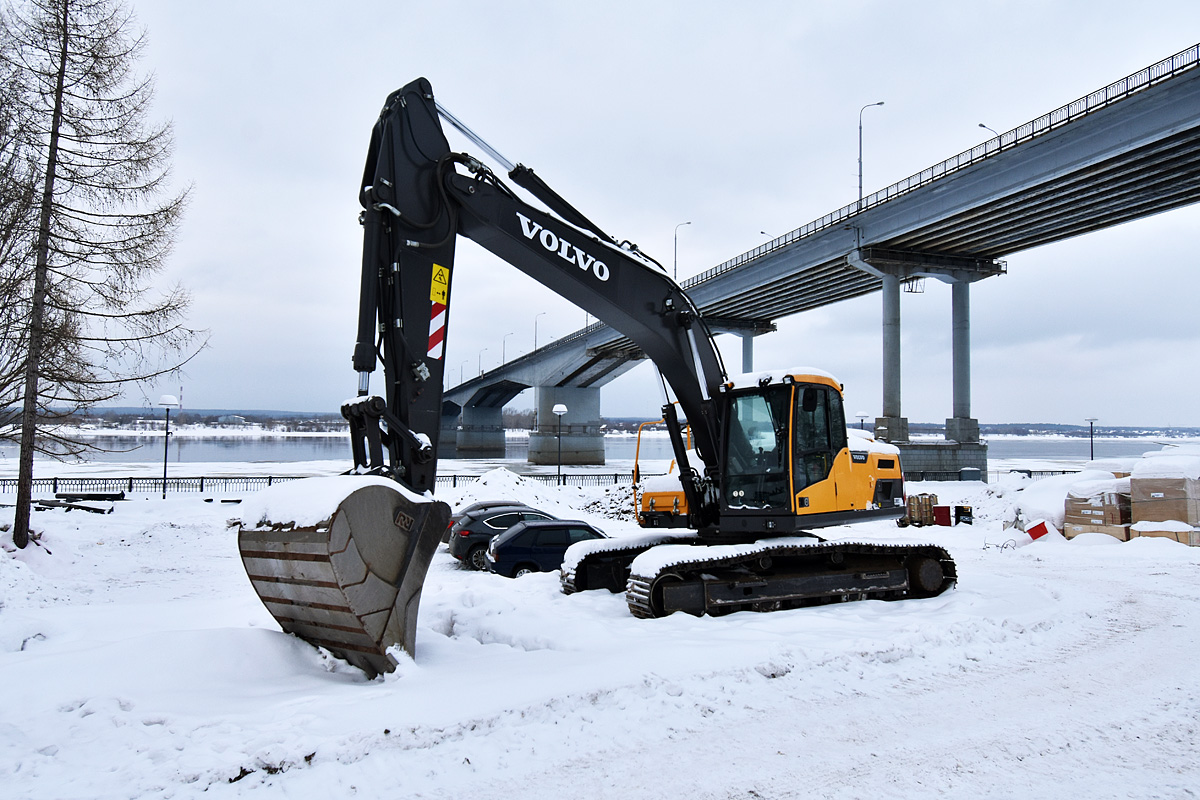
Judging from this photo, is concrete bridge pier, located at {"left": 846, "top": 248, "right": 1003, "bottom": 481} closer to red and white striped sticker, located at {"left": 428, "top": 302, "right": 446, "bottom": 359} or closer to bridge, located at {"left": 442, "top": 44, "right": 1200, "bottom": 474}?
bridge, located at {"left": 442, "top": 44, "right": 1200, "bottom": 474}

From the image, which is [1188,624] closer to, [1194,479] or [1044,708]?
[1044,708]

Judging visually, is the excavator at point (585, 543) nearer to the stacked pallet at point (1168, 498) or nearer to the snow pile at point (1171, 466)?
the stacked pallet at point (1168, 498)

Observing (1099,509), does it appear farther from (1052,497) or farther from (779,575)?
(779,575)

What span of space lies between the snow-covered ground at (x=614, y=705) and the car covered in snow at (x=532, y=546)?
15.1ft

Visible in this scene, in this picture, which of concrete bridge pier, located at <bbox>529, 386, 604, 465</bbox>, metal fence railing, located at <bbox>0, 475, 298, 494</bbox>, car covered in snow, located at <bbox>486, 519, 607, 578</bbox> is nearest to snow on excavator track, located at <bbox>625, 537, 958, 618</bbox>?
car covered in snow, located at <bbox>486, 519, 607, 578</bbox>

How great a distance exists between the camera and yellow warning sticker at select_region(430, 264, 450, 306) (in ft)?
22.6

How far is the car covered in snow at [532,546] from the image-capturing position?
538 inches

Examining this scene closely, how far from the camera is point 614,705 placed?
5.53m

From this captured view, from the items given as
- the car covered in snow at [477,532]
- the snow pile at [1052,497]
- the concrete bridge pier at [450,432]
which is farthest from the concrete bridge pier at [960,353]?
the concrete bridge pier at [450,432]

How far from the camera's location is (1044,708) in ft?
18.9

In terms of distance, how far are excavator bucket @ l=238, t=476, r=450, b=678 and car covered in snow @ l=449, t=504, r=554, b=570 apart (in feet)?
28.7

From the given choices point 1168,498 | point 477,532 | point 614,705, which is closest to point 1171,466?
point 1168,498

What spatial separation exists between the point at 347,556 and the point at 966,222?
109ft

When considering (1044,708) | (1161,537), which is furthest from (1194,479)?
(1044,708)
